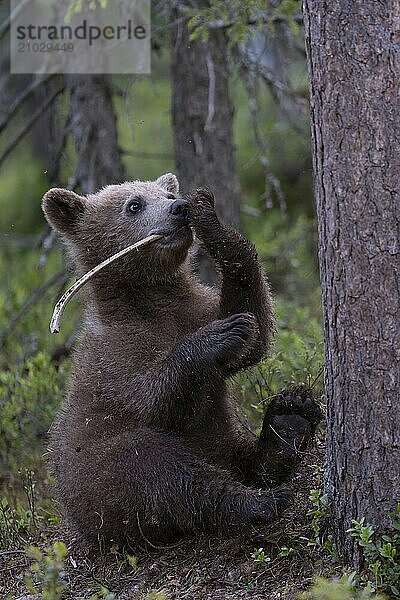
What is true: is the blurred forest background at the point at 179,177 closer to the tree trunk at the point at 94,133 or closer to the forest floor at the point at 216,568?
the tree trunk at the point at 94,133

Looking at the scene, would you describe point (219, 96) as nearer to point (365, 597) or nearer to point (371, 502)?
point (371, 502)

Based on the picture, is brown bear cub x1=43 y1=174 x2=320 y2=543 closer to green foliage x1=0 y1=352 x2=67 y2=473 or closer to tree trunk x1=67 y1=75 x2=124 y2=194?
green foliage x1=0 y1=352 x2=67 y2=473

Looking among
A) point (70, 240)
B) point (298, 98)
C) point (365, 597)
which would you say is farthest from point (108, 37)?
point (365, 597)

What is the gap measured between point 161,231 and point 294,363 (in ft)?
5.61

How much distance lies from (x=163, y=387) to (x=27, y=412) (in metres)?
2.82

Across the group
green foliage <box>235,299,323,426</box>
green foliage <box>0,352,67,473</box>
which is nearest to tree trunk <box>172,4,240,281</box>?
green foliage <box>235,299,323,426</box>

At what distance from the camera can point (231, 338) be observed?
193 inches

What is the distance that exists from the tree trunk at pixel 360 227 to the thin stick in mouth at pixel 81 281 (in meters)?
1.34

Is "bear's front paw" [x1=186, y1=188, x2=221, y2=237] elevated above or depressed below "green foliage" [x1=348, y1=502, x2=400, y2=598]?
above

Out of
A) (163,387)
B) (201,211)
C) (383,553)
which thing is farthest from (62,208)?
(383,553)

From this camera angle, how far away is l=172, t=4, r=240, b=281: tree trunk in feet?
27.5

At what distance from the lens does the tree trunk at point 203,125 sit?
837cm

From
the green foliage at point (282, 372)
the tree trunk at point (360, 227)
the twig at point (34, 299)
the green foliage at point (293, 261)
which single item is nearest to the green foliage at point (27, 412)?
the twig at point (34, 299)

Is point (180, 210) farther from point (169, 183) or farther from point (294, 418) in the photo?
point (294, 418)
